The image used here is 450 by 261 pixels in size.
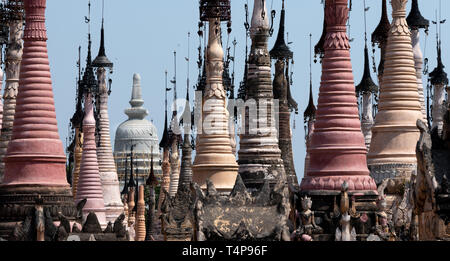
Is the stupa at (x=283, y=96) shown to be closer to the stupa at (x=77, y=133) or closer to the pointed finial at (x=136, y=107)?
the stupa at (x=77, y=133)

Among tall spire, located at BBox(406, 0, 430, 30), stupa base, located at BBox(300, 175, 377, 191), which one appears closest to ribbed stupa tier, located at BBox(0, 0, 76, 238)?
stupa base, located at BBox(300, 175, 377, 191)

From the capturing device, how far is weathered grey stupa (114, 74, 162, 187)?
152 m

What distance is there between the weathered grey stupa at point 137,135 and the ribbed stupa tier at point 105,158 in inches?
3030

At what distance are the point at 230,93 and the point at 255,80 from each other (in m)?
18.2

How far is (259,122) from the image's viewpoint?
50688 millimetres

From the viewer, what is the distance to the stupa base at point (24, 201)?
43594mm

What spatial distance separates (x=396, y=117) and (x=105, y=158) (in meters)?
23.3

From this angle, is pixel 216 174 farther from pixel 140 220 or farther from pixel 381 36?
pixel 140 220

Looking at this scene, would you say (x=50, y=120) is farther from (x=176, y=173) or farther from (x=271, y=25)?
(x=176, y=173)

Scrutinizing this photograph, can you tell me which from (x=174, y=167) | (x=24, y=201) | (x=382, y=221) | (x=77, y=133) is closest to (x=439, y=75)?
(x=77, y=133)

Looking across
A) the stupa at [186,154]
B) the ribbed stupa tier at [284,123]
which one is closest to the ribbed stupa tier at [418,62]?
the ribbed stupa tier at [284,123]

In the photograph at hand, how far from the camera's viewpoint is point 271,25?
5219cm

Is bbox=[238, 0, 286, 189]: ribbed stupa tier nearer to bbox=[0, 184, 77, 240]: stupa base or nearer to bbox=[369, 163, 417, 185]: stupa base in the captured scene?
bbox=[369, 163, 417, 185]: stupa base

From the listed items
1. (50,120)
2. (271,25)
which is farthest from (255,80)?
(50,120)
